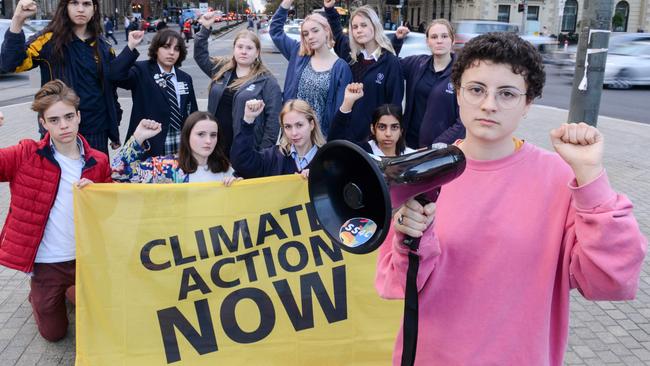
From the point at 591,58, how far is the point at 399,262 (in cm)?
422

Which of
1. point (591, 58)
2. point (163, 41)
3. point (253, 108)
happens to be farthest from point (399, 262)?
point (591, 58)

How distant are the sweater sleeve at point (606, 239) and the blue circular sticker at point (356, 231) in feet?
1.65

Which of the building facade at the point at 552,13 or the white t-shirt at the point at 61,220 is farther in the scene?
the building facade at the point at 552,13

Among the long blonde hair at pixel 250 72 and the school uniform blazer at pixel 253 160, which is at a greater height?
the long blonde hair at pixel 250 72

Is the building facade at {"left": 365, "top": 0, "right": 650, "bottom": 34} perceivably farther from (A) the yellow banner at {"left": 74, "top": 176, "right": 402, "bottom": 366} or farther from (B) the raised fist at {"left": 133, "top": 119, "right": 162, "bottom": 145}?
(A) the yellow banner at {"left": 74, "top": 176, "right": 402, "bottom": 366}

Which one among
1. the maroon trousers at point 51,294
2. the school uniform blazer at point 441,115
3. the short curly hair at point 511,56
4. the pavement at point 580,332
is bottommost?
the pavement at point 580,332

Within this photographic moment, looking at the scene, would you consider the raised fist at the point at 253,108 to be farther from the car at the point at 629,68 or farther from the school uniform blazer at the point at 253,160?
the car at the point at 629,68

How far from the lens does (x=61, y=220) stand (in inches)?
145

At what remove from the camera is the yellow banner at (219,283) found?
3414mm

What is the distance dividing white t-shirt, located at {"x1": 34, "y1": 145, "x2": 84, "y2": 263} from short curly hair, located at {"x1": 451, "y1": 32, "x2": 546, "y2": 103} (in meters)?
2.86

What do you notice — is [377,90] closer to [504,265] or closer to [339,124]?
[339,124]

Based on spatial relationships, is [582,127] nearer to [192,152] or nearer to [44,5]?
[192,152]

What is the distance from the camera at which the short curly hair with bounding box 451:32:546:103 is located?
1.60 metres

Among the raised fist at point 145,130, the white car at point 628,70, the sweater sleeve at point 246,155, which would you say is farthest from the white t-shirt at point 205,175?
the white car at point 628,70
